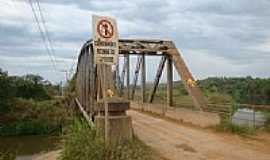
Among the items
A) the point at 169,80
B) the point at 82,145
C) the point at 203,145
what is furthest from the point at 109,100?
the point at 169,80

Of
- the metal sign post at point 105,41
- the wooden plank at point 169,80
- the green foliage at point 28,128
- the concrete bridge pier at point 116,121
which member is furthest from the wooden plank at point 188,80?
the green foliage at point 28,128

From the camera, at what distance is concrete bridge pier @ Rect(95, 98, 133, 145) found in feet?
27.7

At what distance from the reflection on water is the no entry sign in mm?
15955

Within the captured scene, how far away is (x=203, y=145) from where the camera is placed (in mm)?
11031

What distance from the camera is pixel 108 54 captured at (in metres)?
7.54

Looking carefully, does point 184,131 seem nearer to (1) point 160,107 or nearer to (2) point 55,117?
(1) point 160,107

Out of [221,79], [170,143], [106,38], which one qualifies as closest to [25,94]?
[221,79]

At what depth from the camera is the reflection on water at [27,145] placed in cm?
2450

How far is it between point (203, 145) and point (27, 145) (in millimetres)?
21034

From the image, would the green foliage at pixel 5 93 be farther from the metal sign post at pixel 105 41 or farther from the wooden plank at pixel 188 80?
the metal sign post at pixel 105 41

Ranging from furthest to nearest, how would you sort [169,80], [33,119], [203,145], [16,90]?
[16,90] < [33,119] < [169,80] < [203,145]

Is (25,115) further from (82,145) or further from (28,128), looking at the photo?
(82,145)

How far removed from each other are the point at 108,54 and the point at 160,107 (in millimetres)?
16007

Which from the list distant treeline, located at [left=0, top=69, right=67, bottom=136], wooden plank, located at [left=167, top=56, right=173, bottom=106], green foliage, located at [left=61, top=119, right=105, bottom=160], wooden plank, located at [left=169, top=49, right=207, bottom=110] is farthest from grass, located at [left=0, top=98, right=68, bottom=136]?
green foliage, located at [left=61, top=119, right=105, bottom=160]
